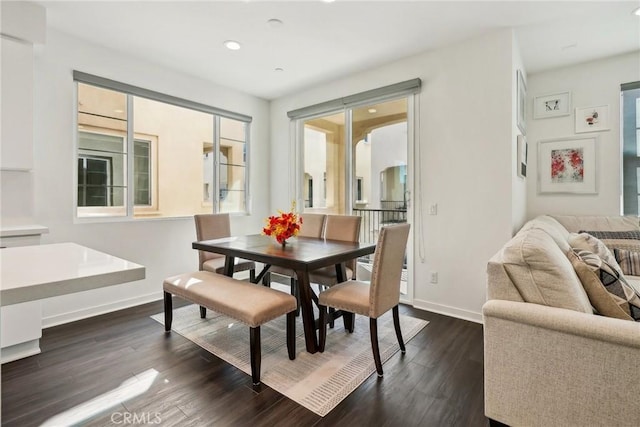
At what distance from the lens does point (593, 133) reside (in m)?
3.42

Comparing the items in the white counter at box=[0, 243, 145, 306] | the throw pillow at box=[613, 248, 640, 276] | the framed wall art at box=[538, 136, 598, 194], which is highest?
the framed wall art at box=[538, 136, 598, 194]

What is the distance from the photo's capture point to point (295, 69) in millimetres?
3746

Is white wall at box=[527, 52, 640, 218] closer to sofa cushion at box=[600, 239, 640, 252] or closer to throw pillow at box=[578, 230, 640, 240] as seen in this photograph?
throw pillow at box=[578, 230, 640, 240]

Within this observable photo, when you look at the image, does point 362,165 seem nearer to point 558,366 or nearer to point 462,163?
Result: point 462,163

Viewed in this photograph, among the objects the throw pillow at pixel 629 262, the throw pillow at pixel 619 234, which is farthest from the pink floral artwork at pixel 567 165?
the throw pillow at pixel 629 262

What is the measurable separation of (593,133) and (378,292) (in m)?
3.27

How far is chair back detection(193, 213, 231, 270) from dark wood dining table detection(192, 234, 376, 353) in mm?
479

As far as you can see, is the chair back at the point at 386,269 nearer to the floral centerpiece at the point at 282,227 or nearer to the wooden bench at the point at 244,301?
the wooden bench at the point at 244,301

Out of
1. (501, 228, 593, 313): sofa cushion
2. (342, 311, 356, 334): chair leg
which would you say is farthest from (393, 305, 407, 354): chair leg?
(501, 228, 593, 313): sofa cushion

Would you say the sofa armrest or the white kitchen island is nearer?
the white kitchen island

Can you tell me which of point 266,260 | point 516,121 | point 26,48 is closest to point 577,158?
point 516,121

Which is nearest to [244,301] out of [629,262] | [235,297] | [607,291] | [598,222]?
[235,297]

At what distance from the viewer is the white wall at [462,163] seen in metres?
2.87

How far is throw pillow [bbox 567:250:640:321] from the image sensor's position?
1.48 metres
